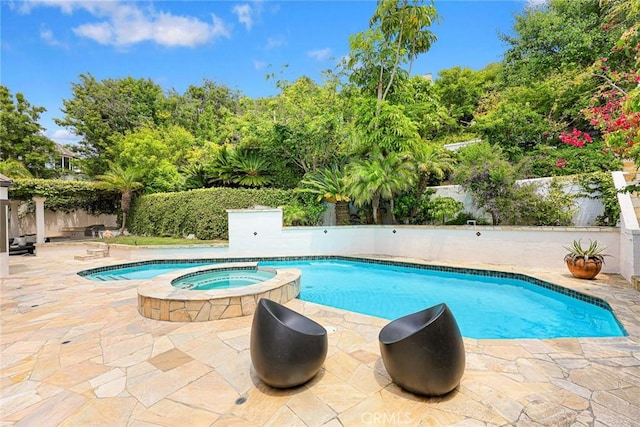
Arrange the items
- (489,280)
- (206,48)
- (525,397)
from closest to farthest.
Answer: (525,397) → (489,280) → (206,48)

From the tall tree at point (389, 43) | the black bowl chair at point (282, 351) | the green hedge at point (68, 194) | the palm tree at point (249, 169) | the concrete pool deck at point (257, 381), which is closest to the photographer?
the concrete pool deck at point (257, 381)

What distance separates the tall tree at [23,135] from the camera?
20.1 meters

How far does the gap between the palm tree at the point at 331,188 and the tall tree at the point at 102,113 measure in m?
19.1

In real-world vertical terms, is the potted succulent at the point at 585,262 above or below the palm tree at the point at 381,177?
below

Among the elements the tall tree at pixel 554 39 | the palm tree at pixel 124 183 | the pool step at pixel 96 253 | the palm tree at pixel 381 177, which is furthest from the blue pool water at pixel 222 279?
the tall tree at pixel 554 39

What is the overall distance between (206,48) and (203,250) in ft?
46.1

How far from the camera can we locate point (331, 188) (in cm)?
1227

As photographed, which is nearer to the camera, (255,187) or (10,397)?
(10,397)

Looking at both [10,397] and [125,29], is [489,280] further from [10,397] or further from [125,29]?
[125,29]

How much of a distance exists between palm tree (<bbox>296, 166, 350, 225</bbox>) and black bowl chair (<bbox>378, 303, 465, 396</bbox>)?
9298 millimetres

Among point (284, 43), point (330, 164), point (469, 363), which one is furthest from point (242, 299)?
point (284, 43)

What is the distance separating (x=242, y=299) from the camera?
5035 mm

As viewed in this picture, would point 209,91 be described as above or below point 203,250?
above

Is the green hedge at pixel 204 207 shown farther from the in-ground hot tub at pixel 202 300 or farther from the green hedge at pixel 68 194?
the in-ground hot tub at pixel 202 300
